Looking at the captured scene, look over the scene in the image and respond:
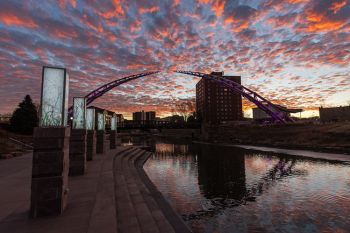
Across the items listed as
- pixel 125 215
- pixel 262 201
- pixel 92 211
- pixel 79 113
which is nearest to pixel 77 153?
pixel 79 113

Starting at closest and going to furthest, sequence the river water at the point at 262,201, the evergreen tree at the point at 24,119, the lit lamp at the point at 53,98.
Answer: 1. the lit lamp at the point at 53,98
2. the river water at the point at 262,201
3. the evergreen tree at the point at 24,119

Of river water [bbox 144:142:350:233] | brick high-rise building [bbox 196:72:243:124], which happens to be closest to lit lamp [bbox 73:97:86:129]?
river water [bbox 144:142:350:233]

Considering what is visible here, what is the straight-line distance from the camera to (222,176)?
21125 millimetres

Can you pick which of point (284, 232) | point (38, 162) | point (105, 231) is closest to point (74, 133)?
point (38, 162)

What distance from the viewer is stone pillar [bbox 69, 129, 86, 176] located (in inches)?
556

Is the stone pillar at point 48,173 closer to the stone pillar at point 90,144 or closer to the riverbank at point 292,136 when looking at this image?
the stone pillar at point 90,144

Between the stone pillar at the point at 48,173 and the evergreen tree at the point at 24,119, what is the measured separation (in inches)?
1938

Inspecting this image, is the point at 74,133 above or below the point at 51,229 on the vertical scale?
above

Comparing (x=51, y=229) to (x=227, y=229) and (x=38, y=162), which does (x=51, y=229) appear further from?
(x=227, y=229)

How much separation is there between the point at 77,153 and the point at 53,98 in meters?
7.09

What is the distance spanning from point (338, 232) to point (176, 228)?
20.8 feet

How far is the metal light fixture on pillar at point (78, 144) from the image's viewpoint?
14.2 meters

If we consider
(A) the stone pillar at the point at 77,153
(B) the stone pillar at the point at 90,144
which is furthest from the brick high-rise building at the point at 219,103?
(A) the stone pillar at the point at 77,153

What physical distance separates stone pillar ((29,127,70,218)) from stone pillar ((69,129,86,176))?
6.67 m
